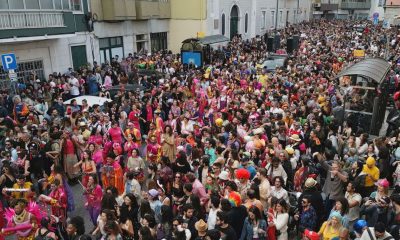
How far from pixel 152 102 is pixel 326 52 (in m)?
16.6

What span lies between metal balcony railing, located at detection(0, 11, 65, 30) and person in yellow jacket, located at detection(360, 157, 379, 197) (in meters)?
14.2

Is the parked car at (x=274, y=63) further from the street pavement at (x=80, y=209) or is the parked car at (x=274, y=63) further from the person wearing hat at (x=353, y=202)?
the person wearing hat at (x=353, y=202)

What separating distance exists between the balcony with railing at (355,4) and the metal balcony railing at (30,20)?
230 ft

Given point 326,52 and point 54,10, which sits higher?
point 54,10

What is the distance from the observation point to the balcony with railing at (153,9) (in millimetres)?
24406

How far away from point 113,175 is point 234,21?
1220 inches

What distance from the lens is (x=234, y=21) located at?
1417 inches

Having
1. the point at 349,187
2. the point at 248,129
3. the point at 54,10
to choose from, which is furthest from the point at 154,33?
the point at 349,187

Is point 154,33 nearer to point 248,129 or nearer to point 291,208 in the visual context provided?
point 248,129

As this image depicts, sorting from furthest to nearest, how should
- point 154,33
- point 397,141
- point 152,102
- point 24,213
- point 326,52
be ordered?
1. point 154,33
2. point 326,52
3. point 152,102
4. point 397,141
5. point 24,213

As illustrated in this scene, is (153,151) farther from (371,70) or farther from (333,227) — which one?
(371,70)

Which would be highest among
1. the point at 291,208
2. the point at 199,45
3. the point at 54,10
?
the point at 54,10

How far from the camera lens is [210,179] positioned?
6.64 metres

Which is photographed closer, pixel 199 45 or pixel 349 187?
pixel 349 187
